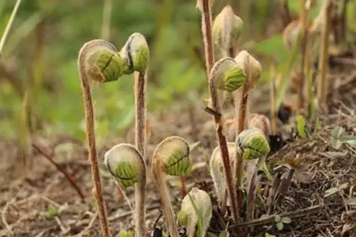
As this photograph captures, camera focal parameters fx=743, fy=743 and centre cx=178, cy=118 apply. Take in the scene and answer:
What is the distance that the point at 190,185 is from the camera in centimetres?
152

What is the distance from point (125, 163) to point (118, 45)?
268 centimetres

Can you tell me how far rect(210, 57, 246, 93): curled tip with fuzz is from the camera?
44.7 inches

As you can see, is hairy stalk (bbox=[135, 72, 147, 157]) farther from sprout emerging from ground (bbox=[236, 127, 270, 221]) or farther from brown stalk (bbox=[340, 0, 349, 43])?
brown stalk (bbox=[340, 0, 349, 43])

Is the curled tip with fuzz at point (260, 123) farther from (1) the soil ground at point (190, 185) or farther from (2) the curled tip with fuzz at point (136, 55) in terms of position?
(2) the curled tip with fuzz at point (136, 55)

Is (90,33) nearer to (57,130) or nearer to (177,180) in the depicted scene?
(57,130)

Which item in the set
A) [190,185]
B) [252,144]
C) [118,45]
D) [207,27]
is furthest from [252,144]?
[118,45]

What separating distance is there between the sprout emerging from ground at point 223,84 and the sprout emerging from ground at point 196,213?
0.05m

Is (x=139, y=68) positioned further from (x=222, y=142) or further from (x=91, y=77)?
(x=222, y=142)

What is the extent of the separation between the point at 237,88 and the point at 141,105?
15 cm

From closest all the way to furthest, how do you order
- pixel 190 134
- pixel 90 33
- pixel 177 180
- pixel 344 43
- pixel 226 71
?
pixel 226 71, pixel 177 180, pixel 190 134, pixel 344 43, pixel 90 33

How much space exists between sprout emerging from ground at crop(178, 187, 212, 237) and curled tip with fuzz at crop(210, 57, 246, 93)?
18 centimetres

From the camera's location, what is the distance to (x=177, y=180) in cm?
157

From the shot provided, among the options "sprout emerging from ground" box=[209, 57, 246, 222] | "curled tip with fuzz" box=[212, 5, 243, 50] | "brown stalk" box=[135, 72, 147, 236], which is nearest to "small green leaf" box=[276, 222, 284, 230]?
"sprout emerging from ground" box=[209, 57, 246, 222]

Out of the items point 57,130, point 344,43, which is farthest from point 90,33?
point 344,43
